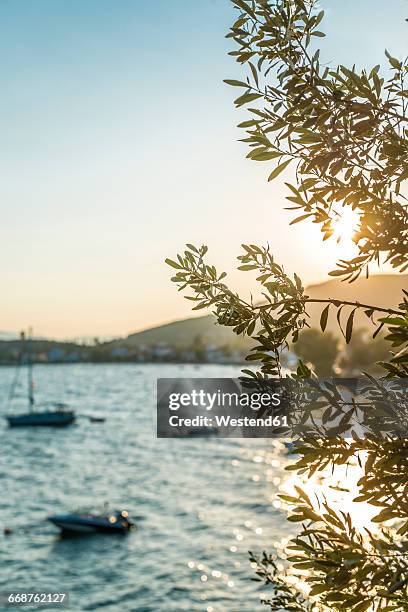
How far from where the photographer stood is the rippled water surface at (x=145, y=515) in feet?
123

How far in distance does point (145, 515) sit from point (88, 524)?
679 centimetres

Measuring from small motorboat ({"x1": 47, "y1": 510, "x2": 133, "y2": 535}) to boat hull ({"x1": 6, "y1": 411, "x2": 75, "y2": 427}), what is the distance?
56693 millimetres

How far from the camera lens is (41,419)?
10338 centimetres

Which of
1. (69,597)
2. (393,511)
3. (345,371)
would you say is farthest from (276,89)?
(345,371)

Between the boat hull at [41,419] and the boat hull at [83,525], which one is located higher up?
the boat hull at [41,419]

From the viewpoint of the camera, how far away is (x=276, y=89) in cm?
444

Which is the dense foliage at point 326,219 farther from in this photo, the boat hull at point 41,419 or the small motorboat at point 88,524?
the boat hull at point 41,419

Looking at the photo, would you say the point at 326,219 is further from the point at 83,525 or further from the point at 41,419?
the point at 41,419

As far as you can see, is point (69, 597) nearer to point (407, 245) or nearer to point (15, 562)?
point (15, 562)

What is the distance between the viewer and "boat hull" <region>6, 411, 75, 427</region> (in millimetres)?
103250

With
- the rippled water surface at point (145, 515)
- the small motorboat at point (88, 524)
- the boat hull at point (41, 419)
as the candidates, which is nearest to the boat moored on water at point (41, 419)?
the boat hull at point (41, 419)

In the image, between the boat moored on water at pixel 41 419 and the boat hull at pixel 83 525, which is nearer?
the boat hull at pixel 83 525

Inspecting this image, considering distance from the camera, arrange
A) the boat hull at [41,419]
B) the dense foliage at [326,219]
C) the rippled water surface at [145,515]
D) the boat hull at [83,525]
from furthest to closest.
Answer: the boat hull at [41,419] → the boat hull at [83,525] → the rippled water surface at [145,515] → the dense foliage at [326,219]

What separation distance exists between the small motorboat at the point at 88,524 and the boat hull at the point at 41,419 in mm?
56693
